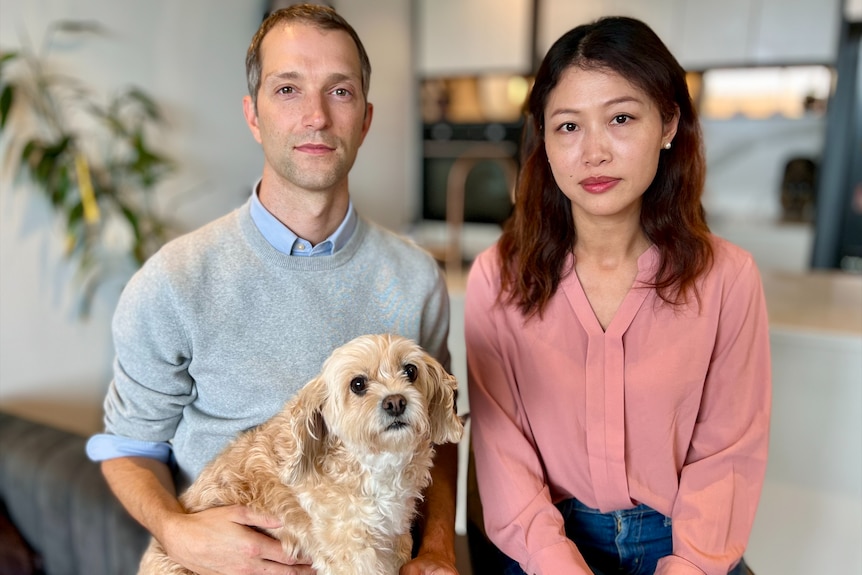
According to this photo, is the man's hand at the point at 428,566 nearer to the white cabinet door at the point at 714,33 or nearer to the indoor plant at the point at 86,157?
the indoor plant at the point at 86,157

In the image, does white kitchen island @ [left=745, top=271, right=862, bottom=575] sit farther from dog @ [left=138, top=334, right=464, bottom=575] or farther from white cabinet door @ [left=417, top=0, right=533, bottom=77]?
white cabinet door @ [left=417, top=0, right=533, bottom=77]

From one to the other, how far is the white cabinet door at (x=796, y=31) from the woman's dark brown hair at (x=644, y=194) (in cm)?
344

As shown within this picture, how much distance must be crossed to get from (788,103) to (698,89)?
2.21 ft

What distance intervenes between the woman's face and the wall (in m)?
1.99

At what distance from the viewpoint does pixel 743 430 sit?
128cm

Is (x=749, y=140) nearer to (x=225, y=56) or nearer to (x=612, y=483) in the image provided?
(x=225, y=56)

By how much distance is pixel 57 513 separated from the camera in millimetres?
1749

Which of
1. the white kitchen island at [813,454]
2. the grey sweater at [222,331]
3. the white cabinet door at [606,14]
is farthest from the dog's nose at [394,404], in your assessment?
the white cabinet door at [606,14]

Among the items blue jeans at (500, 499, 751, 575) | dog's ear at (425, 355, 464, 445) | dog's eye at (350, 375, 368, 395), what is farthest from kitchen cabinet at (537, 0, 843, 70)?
dog's eye at (350, 375, 368, 395)

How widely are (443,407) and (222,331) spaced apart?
0.44m

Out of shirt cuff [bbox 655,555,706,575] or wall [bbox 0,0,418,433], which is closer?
shirt cuff [bbox 655,555,706,575]

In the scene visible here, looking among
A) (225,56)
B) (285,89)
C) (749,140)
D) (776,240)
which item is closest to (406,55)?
(225,56)

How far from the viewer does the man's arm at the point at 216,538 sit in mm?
1060

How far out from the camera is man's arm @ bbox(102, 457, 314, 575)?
1060mm
